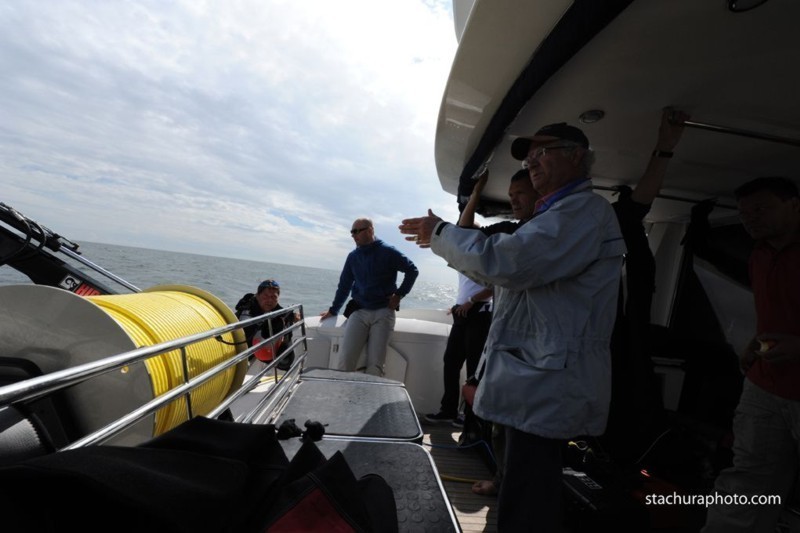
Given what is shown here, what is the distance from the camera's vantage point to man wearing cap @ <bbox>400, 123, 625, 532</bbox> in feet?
4.30

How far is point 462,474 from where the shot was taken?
2938 millimetres

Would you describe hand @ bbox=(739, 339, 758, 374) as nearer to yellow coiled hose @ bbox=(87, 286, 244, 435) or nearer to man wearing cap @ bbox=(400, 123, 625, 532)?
man wearing cap @ bbox=(400, 123, 625, 532)

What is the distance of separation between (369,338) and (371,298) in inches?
17.0

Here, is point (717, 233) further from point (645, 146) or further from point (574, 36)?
point (574, 36)

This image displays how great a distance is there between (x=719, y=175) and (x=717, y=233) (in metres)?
1.03

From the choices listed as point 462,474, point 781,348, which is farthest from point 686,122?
point 462,474

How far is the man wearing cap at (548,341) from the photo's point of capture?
1.31m

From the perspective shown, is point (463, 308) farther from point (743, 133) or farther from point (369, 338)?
point (743, 133)

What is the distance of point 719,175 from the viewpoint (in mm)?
2719

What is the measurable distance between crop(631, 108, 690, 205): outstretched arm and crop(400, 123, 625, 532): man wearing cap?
1.93 feet

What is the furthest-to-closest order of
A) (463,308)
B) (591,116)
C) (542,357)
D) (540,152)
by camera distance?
(463,308) < (591,116) < (540,152) < (542,357)

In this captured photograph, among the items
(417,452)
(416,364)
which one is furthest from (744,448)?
(416,364)

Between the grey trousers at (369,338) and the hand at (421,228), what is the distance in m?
2.47

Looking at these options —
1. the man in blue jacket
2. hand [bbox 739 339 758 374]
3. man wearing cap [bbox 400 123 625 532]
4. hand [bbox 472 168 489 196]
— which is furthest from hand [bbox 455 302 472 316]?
man wearing cap [bbox 400 123 625 532]
